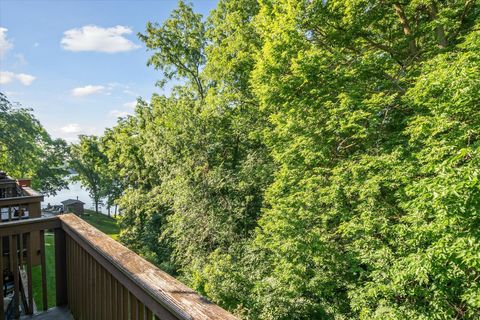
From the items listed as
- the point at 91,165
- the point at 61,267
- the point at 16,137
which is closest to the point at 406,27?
the point at 61,267

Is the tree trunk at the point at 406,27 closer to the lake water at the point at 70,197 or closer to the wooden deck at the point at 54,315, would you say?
the wooden deck at the point at 54,315

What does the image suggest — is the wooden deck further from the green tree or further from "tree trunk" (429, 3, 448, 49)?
the green tree

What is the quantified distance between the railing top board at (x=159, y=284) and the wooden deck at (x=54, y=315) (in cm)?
101

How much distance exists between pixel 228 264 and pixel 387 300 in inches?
177

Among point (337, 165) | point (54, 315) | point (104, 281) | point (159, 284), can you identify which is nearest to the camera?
point (159, 284)

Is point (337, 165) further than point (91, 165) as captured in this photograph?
No

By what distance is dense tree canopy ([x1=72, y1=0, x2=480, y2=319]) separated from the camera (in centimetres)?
473

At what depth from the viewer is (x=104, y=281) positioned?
1.63 metres

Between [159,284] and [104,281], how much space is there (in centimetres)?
79

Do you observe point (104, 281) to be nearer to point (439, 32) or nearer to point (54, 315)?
point (54, 315)

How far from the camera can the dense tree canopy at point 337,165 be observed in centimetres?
473

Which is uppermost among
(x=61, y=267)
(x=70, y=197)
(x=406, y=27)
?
(x=406, y=27)

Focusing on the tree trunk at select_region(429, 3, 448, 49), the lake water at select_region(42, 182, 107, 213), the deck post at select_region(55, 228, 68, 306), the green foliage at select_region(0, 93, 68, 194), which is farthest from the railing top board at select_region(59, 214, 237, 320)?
the lake water at select_region(42, 182, 107, 213)

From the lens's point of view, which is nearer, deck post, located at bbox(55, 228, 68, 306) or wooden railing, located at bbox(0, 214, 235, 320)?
wooden railing, located at bbox(0, 214, 235, 320)
